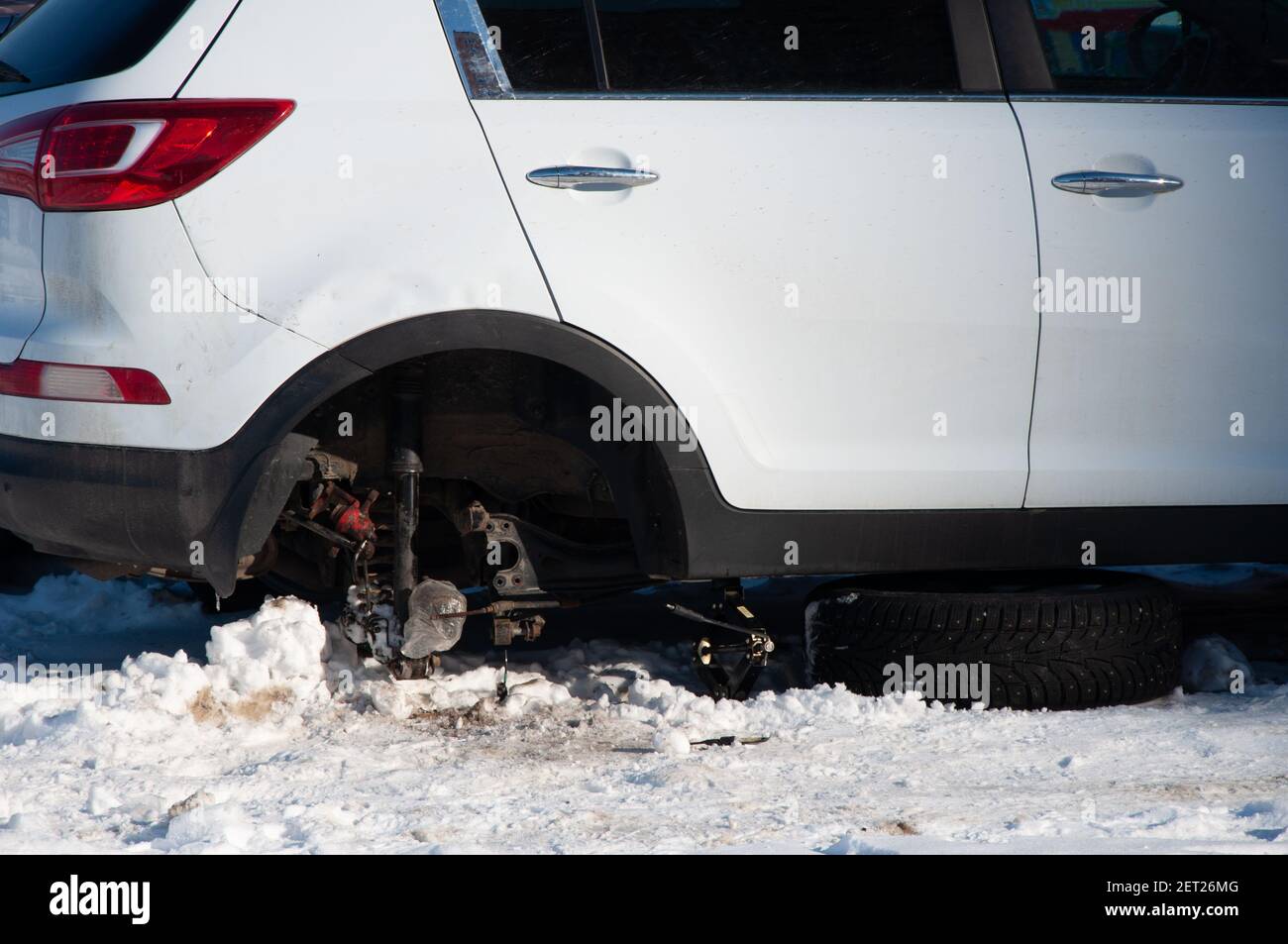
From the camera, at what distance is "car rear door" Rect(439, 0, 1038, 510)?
2906 mm

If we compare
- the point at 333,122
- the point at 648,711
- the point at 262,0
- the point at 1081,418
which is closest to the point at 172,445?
the point at 333,122

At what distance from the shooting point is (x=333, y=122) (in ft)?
9.29

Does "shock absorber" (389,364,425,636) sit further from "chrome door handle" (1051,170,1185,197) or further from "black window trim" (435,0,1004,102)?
"chrome door handle" (1051,170,1185,197)

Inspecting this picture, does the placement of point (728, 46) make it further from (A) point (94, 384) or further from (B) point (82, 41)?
(A) point (94, 384)

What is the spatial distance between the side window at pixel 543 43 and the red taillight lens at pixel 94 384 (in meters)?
1.03

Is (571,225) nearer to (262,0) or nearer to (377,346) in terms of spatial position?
(377,346)

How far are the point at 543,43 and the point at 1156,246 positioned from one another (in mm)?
1503

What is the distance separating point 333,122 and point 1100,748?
2.25 metres

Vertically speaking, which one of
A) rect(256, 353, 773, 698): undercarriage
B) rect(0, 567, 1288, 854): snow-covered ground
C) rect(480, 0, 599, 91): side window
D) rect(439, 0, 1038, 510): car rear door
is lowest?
rect(0, 567, 1288, 854): snow-covered ground

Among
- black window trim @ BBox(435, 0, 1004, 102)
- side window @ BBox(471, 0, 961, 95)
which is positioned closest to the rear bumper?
black window trim @ BBox(435, 0, 1004, 102)

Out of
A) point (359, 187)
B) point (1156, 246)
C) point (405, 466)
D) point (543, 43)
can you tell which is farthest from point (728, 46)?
point (405, 466)

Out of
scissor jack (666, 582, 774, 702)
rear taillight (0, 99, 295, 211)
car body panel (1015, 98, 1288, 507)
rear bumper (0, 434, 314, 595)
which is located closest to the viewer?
rear taillight (0, 99, 295, 211)

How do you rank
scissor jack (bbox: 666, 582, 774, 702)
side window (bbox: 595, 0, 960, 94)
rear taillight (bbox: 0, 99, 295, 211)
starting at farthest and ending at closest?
scissor jack (bbox: 666, 582, 774, 702), side window (bbox: 595, 0, 960, 94), rear taillight (bbox: 0, 99, 295, 211)

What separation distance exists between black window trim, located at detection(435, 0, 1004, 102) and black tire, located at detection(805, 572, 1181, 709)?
1210 millimetres
